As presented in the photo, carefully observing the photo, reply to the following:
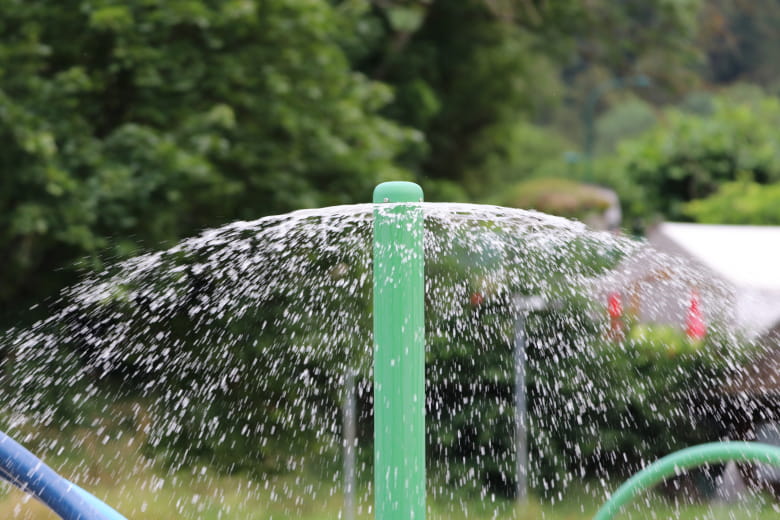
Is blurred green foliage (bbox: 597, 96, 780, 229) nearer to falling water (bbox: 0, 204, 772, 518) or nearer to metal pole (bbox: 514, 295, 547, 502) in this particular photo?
falling water (bbox: 0, 204, 772, 518)

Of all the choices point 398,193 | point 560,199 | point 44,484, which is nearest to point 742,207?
point 560,199

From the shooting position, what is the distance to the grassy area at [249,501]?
6.27 metres

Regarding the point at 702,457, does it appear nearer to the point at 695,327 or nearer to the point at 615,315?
the point at 695,327

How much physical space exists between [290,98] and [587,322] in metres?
4.44

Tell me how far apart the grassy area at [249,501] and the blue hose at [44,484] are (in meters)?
3.95

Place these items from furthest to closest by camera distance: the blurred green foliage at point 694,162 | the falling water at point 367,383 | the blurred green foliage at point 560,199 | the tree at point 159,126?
the blurred green foliage at point 560,199 → the blurred green foliage at point 694,162 → the tree at point 159,126 → the falling water at point 367,383

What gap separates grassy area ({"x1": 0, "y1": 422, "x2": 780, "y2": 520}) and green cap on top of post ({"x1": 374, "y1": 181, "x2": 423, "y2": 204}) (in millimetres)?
4136

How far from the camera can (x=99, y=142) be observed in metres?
8.77

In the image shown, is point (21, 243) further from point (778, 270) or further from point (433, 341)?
point (778, 270)

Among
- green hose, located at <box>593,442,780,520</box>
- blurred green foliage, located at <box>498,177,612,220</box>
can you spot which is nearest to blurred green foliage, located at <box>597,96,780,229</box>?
blurred green foliage, located at <box>498,177,612,220</box>

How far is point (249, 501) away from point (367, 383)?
3.55ft

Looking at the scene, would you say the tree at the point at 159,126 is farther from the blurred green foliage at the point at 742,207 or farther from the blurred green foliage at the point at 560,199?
the blurred green foliage at the point at 560,199

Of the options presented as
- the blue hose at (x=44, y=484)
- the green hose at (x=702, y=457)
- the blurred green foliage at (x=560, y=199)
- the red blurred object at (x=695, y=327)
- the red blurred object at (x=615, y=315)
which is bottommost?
the blue hose at (x=44, y=484)

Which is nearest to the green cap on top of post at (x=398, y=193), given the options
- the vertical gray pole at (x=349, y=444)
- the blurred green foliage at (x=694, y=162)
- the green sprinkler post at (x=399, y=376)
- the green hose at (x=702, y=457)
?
the green sprinkler post at (x=399, y=376)
